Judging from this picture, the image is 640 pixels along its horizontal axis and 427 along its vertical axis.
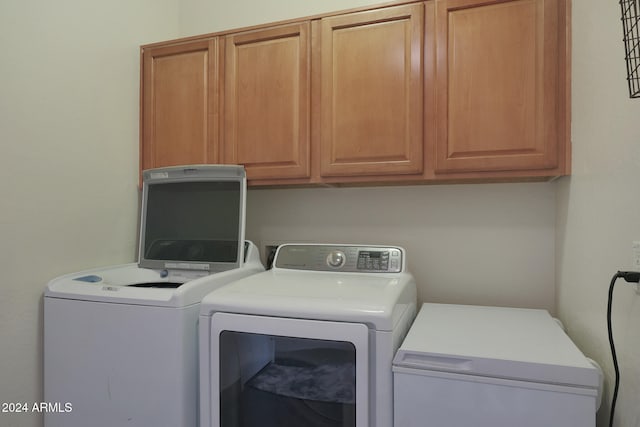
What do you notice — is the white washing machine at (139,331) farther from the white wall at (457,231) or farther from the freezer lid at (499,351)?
the freezer lid at (499,351)

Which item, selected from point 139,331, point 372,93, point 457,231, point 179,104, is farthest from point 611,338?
point 179,104

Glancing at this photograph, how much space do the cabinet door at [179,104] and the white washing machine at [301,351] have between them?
846 mm

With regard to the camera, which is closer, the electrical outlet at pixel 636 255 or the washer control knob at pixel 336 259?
the electrical outlet at pixel 636 255

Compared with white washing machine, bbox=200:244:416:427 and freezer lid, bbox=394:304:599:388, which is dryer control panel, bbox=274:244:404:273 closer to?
white washing machine, bbox=200:244:416:427

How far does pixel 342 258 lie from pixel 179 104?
3.80ft

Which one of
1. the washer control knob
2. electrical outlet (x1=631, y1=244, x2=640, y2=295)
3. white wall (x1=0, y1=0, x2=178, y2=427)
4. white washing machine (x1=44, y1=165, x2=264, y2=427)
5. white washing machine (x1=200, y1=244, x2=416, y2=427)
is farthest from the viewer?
the washer control knob

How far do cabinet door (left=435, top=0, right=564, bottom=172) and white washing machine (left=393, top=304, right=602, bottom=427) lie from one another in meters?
0.70

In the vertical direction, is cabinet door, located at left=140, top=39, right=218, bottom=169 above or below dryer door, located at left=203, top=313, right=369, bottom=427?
above

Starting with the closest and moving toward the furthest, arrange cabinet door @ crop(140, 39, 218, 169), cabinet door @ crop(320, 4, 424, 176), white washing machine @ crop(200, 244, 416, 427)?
1. white washing machine @ crop(200, 244, 416, 427)
2. cabinet door @ crop(320, 4, 424, 176)
3. cabinet door @ crop(140, 39, 218, 169)

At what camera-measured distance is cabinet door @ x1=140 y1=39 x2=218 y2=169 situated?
1828mm

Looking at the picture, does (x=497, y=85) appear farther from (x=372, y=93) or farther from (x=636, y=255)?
(x=636, y=255)

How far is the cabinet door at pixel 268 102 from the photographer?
1690 millimetres

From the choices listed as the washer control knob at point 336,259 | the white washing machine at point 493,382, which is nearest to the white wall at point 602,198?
the white washing machine at point 493,382

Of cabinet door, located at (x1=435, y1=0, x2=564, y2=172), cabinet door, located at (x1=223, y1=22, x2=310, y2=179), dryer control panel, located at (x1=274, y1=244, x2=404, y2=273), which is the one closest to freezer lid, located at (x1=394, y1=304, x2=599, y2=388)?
dryer control panel, located at (x1=274, y1=244, x2=404, y2=273)
